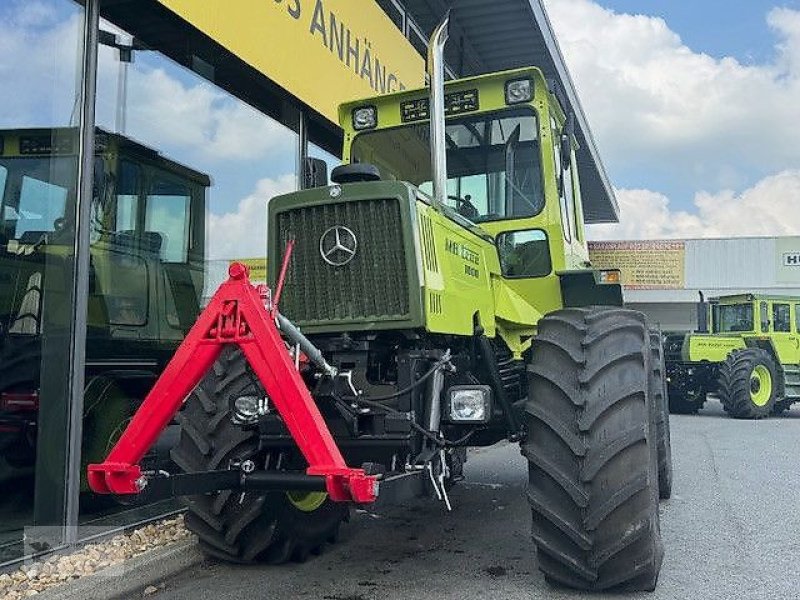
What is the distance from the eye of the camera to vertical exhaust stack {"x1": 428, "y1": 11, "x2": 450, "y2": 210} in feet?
14.9

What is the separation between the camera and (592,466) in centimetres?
384

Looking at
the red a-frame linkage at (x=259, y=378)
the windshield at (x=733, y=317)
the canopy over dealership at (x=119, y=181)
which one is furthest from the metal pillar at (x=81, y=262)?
the windshield at (x=733, y=317)

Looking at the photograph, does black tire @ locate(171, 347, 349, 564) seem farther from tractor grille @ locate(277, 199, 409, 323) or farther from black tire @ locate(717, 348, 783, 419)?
black tire @ locate(717, 348, 783, 419)

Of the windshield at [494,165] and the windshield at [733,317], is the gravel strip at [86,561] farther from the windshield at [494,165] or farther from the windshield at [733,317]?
the windshield at [733,317]

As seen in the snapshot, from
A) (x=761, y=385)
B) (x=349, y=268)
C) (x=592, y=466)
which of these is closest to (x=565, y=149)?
(x=349, y=268)

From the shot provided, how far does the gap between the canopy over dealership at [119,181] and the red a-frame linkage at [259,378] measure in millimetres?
673

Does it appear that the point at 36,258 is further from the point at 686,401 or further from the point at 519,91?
the point at 686,401

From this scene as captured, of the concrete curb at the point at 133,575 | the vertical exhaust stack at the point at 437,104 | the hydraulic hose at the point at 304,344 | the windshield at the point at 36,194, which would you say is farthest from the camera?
the windshield at the point at 36,194

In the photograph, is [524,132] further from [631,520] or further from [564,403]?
[631,520]

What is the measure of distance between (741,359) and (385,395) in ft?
43.9

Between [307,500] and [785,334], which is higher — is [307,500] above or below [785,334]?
below

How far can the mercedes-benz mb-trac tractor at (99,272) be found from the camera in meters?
4.67

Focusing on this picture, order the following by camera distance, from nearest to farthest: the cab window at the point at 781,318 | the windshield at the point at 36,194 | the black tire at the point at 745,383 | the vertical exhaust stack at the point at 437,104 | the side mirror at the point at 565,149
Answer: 1. the vertical exhaust stack at the point at 437,104
2. the windshield at the point at 36,194
3. the side mirror at the point at 565,149
4. the black tire at the point at 745,383
5. the cab window at the point at 781,318

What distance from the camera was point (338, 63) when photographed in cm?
816
